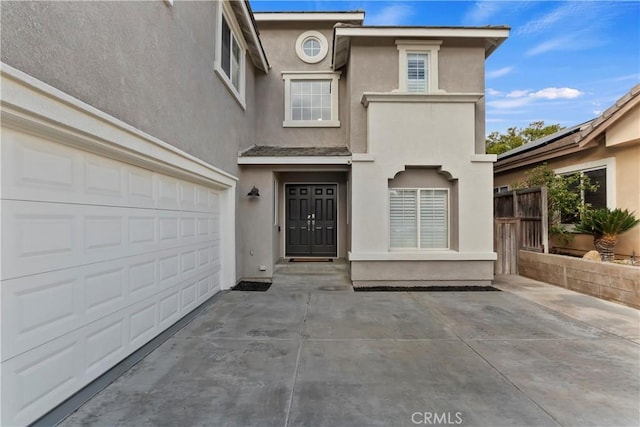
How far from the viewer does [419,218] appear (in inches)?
306

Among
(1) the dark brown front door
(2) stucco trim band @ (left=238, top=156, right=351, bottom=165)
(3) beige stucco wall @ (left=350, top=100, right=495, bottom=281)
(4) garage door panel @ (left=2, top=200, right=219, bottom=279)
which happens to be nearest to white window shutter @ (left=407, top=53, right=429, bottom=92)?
(3) beige stucco wall @ (left=350, top=100, right=495, bottom=281)

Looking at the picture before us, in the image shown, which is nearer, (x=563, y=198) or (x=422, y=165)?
(x=422, y=165)

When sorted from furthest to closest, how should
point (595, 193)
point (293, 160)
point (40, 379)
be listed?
point (595, 193) < point (293, 160) < point (40, 379)

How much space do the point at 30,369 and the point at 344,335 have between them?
3452mm

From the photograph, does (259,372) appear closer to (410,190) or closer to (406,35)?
(410,190)

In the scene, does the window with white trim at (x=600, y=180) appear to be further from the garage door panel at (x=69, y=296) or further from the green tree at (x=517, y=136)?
the green tree at (x=517, y=136)

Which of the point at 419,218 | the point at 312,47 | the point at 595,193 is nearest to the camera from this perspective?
the point at 419,218

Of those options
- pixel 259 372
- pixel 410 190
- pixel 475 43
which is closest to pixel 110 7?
pixel 259 372

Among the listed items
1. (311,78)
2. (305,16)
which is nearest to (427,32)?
(311,78)

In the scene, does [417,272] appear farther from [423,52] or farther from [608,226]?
[423,52]

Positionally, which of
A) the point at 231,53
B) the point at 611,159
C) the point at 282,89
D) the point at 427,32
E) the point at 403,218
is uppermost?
the point at 427,32

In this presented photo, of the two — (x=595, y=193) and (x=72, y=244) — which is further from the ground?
(x=595, y=193)

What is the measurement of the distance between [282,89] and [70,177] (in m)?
7.95

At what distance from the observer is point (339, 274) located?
8570 millimetres
